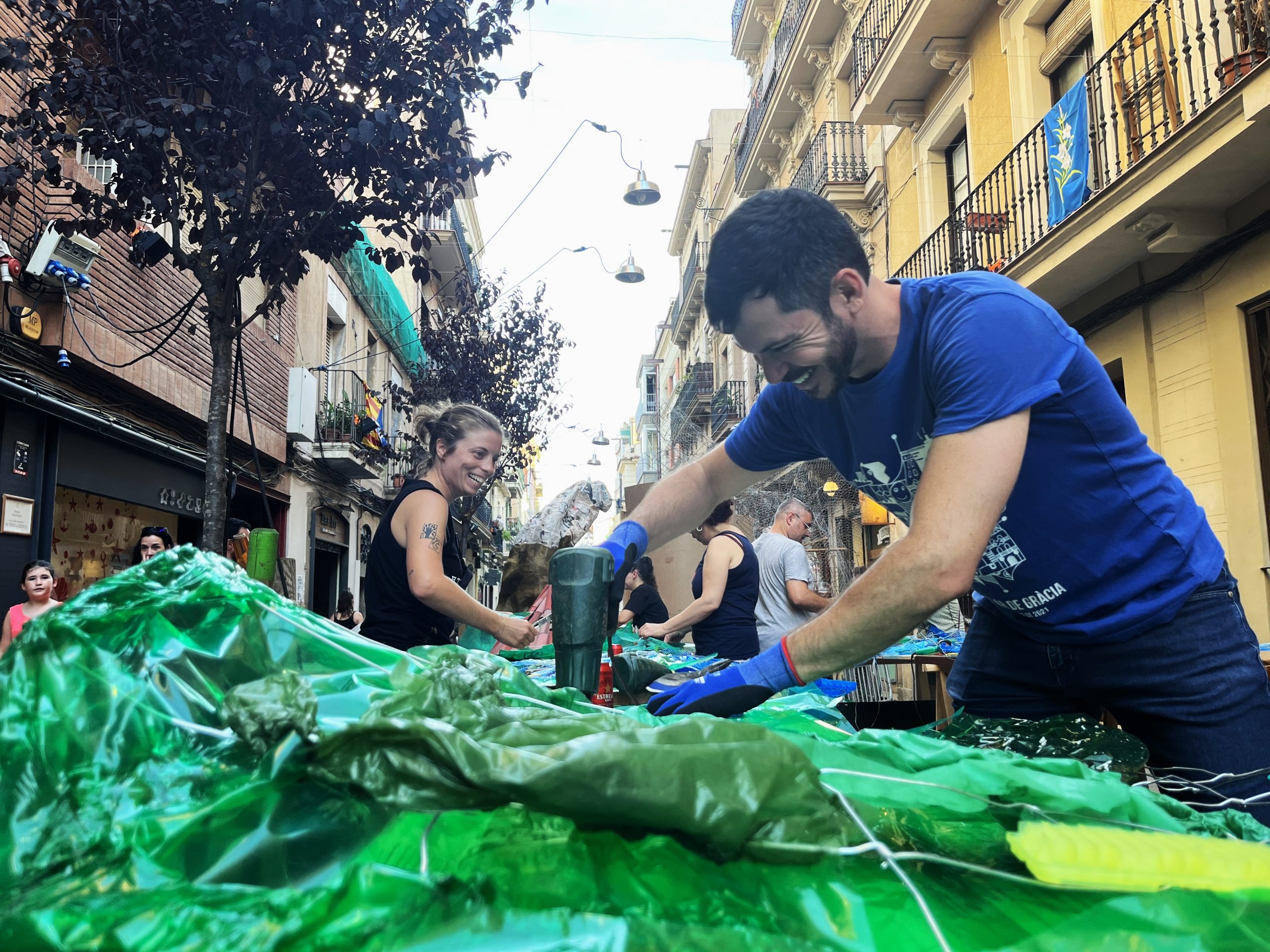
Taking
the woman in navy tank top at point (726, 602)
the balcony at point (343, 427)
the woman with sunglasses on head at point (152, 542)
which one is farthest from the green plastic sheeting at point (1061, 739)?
the balcony at point (343, 427)

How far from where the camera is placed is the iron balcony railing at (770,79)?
17500 millimetres

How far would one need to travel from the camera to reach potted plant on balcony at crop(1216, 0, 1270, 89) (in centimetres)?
591

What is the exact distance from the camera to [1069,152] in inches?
320

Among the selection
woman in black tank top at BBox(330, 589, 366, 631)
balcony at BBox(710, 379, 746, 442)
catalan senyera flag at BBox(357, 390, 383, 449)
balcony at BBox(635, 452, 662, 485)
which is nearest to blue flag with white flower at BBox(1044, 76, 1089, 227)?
woman in black tank top at BBox(330, 589, 366, 631)

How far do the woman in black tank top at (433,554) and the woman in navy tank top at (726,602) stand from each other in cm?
181

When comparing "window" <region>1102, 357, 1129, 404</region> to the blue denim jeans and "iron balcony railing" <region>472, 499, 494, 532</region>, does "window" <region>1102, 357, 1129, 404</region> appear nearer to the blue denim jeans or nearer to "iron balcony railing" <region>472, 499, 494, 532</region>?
the blue denim jeans

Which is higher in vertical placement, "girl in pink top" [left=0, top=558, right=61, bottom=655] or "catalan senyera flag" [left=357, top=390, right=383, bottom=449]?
"catalan senyera flag" [left=357, top=390, right=383, bottom=449]

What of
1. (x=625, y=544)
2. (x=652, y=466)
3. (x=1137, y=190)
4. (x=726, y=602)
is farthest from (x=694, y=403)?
(x=625, y=544)

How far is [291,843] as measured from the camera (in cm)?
65

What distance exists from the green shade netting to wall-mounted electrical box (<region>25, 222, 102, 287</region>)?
27.3ft

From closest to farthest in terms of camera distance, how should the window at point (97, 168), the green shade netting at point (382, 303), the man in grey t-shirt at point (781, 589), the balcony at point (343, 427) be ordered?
the man in grey t-shirt at point (781, 589)
the window at point (97, 168)
the balcony at point (343, 427)
the green shade netting at point (382, 303)

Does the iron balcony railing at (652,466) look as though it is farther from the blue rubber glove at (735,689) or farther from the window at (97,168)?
the blue rubber glove at (735,689)

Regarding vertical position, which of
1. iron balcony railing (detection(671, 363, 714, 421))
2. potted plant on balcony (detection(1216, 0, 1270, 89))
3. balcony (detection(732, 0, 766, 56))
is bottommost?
potted plant on balcony (detection(1216, 0, 1270, 89))

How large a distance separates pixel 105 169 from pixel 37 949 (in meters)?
8.86
